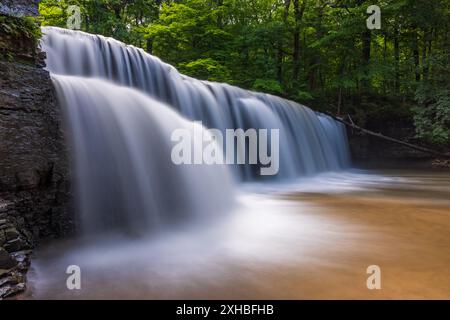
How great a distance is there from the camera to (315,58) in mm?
16094

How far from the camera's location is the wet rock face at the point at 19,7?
3.35 meters

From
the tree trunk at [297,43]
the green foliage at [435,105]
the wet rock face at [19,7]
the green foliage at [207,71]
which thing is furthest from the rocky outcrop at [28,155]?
the tree trunk at [297,43]

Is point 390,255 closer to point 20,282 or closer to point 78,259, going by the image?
point 78,259

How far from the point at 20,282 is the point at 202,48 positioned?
547 inches

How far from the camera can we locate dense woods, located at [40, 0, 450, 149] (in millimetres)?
11961

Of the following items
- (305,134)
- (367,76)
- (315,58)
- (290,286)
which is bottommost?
(290,286)

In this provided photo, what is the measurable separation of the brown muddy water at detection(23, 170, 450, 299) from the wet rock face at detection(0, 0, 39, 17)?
2497mm

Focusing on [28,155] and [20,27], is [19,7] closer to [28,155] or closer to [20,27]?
[20,27]

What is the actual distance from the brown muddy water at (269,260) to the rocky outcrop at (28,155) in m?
0.27

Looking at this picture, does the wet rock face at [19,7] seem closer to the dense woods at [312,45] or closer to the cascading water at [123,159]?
the cascading water at [123,159]

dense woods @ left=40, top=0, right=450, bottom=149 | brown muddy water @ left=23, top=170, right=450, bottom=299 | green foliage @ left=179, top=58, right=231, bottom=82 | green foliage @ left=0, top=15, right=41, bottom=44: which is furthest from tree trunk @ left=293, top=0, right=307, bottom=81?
green foliage @ left=0, top=15, right=41, bottom=44

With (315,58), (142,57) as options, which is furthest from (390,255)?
(315,58)

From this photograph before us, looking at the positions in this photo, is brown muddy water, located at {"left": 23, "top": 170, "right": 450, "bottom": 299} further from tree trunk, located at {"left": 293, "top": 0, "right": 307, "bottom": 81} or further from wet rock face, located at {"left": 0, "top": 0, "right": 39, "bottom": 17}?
tree trunk, located at {"left": 293, "top": 0, "right": 307, "bottom": 81}

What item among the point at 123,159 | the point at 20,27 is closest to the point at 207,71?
the point at 123,159
